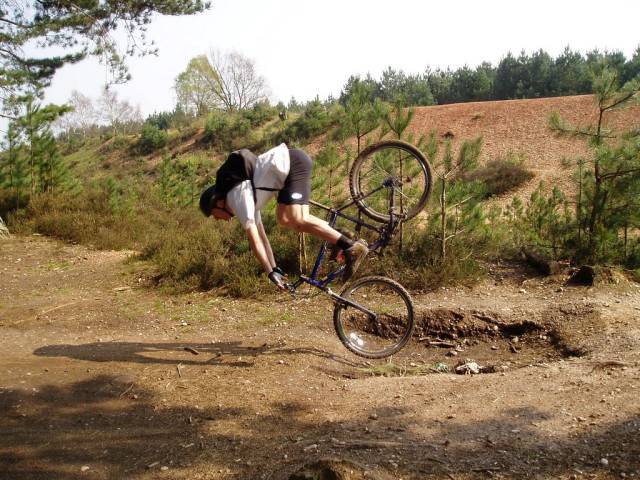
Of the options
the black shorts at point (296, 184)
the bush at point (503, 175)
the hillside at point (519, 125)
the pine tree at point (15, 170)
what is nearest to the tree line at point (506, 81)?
the hillside at point (519, 125)

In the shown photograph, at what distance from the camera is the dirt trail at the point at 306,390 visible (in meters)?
3.16

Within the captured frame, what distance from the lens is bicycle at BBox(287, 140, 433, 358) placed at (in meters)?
5.29

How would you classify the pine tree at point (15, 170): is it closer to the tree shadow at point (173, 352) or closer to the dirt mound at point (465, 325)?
the tree shadow at point (173, 352)

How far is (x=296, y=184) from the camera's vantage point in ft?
15.9

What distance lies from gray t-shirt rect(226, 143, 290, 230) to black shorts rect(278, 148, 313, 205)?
0.16 feet

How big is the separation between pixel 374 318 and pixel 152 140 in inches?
1341

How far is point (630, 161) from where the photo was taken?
24.6 feet

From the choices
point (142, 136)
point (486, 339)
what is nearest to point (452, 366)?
point (486, 339)

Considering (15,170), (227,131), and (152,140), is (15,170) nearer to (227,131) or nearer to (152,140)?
(227,131)

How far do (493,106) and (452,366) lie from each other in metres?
26.5

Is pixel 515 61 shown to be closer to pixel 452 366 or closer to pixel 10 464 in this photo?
pixel 452 366

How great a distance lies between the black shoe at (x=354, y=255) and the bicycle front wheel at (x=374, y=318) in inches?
9.3

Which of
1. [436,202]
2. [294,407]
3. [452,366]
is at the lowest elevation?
[452,366]

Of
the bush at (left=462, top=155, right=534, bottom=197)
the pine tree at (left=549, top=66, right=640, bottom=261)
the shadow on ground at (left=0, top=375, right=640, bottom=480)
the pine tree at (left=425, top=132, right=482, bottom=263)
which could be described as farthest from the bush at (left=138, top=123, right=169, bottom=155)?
the shadow on ground at (left=0, top=375, right=640, bottom=480)
